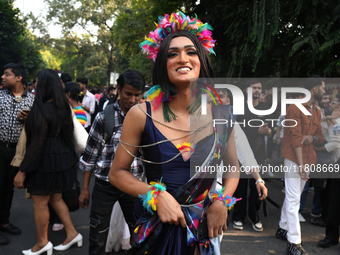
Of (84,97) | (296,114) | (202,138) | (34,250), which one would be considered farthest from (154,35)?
(84,97)

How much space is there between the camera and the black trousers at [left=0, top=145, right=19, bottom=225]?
13.5 feet

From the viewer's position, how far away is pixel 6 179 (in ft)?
13.9

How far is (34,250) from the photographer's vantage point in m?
3.66

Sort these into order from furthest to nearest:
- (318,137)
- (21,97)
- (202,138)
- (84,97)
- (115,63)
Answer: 1. (115,63)
2. (84,97)
3. (318,137)
4. (21,97)
5. (202,138)

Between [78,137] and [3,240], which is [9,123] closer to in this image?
[78,137]

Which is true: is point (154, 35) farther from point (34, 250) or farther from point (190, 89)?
point (34, 250)

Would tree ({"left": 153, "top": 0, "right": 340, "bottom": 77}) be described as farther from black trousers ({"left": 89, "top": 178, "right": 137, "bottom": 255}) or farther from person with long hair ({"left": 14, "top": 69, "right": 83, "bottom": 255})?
black trousers ({"left": 89, "top": 178, "right": 137, "bottom": 255})

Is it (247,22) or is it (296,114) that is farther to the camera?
(247,22)

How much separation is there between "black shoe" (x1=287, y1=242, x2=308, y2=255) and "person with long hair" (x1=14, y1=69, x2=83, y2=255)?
9.68ft

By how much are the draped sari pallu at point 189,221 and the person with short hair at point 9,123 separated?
9.78 feet

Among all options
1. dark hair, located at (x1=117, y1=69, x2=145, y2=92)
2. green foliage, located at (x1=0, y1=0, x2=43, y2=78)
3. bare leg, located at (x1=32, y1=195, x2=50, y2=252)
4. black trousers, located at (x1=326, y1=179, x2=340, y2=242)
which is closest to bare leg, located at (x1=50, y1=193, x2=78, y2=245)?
bare leg, located at (x1=32, y1=195, x2=50, y2=252)

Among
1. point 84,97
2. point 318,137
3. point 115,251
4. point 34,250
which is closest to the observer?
point 34,250

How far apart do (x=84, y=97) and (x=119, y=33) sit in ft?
32.6

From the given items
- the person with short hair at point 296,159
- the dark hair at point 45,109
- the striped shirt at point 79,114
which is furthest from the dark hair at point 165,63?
the striped shirt at point 79,114
